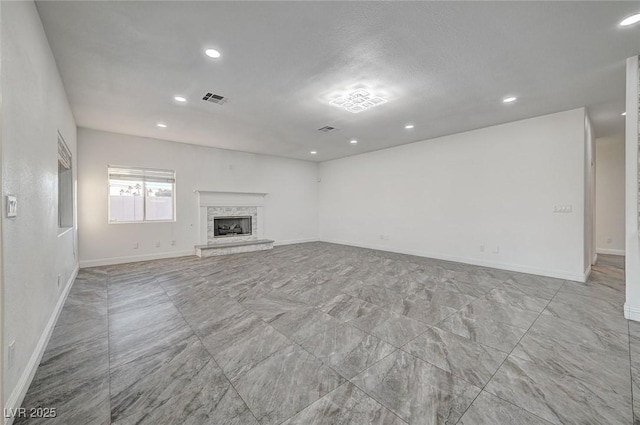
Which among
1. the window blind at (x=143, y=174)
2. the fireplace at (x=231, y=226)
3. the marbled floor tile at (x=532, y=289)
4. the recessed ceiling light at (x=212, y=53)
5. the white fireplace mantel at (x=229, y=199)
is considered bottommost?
the marbled floor tile at (x=532, y=289)

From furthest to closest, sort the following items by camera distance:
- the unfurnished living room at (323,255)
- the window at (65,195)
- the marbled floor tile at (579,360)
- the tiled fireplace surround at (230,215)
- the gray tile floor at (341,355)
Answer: the tiled fireplace surround at (230,215) → the window at (65,195) → the marbled floor tile at (579,360) → the unfurnished living room at (323,255) → the gray tile floor at (341,355)

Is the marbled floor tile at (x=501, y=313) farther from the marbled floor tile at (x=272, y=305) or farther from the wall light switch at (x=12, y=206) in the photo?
the wall light switch at (x=12, y=206)

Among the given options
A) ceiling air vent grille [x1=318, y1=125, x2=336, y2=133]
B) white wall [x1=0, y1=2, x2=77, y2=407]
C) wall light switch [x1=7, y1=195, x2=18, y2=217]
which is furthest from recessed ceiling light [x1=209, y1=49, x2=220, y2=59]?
ceiling air vent grille [x1=318, y1=125, x2=336, y2=133]

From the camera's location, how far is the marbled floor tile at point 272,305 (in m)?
2.88

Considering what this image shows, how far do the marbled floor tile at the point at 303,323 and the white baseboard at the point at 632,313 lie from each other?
A: 3.21 m

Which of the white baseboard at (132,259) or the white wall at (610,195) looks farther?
the white wall at (610,195)

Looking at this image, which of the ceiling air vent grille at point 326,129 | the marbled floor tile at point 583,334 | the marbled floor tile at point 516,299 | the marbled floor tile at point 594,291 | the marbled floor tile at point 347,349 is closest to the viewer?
the marbled floor tile at point 347,349

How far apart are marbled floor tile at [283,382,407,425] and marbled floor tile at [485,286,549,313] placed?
8.55 feet

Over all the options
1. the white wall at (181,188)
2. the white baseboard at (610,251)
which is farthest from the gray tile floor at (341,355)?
the white baseboard at (610,251)

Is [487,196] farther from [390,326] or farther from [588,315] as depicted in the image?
[390,326]

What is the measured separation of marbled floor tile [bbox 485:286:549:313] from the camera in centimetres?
313

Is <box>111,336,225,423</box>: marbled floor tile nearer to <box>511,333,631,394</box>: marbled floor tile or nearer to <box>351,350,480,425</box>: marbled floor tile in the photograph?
Result: <box>351,350,480,425</box>: marbled floor tile

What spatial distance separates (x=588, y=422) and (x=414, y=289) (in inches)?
91.0

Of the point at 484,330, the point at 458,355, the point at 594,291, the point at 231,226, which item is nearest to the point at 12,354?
the point at 458,355
